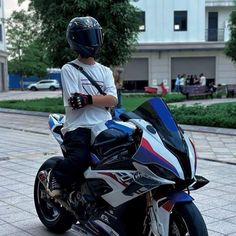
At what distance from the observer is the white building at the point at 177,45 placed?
141 feet

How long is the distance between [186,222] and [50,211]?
2124mm

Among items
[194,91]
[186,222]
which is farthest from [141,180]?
[194,91]

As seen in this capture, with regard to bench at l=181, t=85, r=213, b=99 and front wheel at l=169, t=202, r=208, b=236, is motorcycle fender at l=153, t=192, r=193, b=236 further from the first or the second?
bench at l=181, t=85, r=213, b=99

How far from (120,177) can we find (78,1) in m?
16.2

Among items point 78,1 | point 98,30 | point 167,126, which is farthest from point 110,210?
point 78,1

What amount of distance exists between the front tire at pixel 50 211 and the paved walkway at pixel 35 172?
0.32 feet

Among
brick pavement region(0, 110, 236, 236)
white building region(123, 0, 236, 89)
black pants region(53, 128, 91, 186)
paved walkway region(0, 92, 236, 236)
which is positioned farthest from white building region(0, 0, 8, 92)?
black pants region(53, 128, 91, 186)

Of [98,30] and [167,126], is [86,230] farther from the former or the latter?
[98,30]

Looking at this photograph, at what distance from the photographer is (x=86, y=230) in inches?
Answer: 159

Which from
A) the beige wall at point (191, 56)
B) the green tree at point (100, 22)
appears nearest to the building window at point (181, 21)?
the beige wall at point (191, 56)

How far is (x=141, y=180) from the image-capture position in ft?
11.0

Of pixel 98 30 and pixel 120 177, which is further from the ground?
pixel 98 30

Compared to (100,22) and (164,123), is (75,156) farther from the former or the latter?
(100,22)

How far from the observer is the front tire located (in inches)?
186
